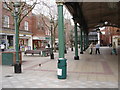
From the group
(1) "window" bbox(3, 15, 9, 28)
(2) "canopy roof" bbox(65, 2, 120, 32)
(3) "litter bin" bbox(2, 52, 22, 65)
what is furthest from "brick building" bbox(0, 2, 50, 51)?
(3) "litter bin" bbox(2, 52, 22, 65)

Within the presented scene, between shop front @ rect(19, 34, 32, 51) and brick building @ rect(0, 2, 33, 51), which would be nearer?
brick building @ rect(0, 2, 33, 51)

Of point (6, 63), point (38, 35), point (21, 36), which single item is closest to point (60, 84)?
point (6, 63)

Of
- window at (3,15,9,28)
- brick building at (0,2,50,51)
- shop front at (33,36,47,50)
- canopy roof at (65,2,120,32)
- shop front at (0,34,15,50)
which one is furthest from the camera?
shop front at (33,36,47,50)

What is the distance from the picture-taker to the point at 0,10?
1025 inches

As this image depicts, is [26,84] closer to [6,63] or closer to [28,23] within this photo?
[6,63]

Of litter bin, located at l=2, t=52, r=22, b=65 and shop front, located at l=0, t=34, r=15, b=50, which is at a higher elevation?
shop front, located at l=0, t=34, r=15, b=50

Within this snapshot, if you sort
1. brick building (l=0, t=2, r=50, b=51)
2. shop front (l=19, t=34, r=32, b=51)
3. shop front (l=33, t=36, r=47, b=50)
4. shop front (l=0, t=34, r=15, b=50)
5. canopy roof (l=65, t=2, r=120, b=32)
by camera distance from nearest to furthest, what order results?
canopy roof (l=65, t=2, r=120, b=32) < shop front (l=0, t=34, r=15, b=50) < brick building (l=0, t=2, r=50, b=51) < shop front (l=19, t=34, r=32, b=51) < shop front (l=33, t=36, r=47, b=50)

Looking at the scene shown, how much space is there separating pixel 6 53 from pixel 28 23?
24.2m

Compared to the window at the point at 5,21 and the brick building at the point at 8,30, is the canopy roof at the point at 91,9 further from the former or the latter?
the window at the point at 5,21

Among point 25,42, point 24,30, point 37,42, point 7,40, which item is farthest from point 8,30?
point 37,42

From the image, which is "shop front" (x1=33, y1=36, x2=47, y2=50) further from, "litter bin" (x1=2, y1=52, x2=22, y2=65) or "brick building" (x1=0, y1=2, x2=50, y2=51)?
"litter bin" (x1=2, y1=52, x2=22, y2=65)

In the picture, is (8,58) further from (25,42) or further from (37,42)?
(37,42)

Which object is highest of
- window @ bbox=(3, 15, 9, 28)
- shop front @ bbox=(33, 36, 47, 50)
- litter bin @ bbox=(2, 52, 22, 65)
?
window @ bbox=(3, 15, 9, 28)

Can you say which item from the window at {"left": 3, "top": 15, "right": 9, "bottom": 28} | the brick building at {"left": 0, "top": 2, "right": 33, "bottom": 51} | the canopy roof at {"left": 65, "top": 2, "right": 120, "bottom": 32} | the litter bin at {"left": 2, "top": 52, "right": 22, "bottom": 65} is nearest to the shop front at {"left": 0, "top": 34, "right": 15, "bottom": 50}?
the brick building at {"left": 0, "top": 2, "right": 33, "bottom": 51}
